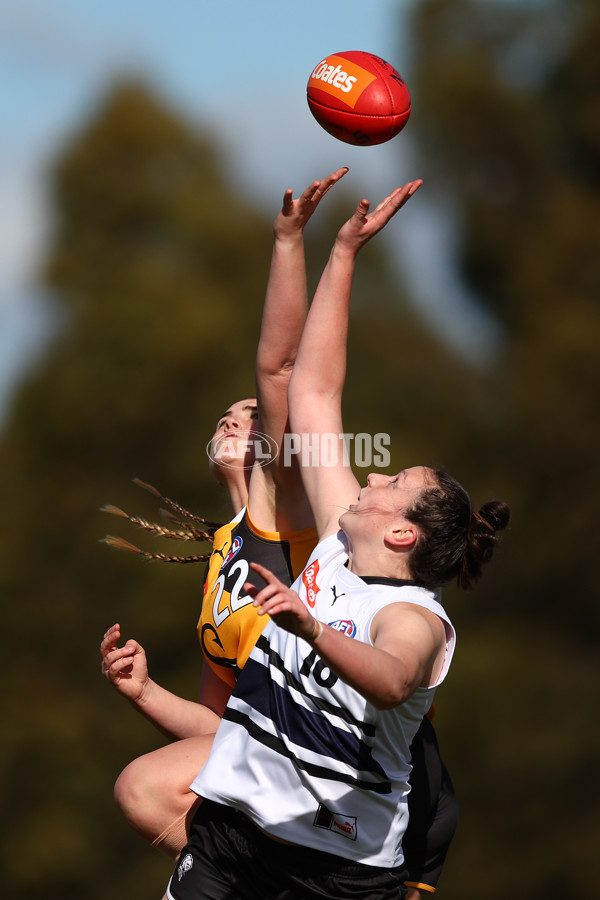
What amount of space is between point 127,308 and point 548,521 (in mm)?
6118

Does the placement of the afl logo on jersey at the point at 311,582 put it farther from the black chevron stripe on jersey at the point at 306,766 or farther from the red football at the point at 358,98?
the red football at the point at 358,98

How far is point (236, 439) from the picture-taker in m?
4.09

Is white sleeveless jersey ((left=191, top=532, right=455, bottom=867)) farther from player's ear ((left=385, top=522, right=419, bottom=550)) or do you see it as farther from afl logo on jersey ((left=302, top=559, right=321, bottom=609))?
player's ear ((left=385, top=522, right=419, bottom=550))

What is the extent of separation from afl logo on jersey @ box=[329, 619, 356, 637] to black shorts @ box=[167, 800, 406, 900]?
2.08 feet

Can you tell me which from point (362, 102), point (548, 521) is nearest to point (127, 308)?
point (548, 521)

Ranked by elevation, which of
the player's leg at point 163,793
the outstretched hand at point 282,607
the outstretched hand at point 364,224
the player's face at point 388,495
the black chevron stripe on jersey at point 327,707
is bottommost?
the player's leg at point 163,793

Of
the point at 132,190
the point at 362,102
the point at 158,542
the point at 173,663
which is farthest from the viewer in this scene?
the point at 132,190

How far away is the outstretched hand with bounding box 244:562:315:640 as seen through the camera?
257 centimetres

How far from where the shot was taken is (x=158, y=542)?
12250 millimetres

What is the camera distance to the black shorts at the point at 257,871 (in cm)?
321

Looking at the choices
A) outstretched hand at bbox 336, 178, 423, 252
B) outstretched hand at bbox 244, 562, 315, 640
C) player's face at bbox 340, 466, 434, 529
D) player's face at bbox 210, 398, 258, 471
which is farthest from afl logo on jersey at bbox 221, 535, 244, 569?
outstretched hand at bbox 244, 562, 315, 640

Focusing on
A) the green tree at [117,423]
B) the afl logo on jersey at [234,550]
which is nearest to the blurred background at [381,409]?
the green tree at [117,423]

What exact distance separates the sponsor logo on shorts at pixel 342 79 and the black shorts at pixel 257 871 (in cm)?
229

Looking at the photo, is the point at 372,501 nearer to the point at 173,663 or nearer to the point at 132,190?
the point at 173,663
